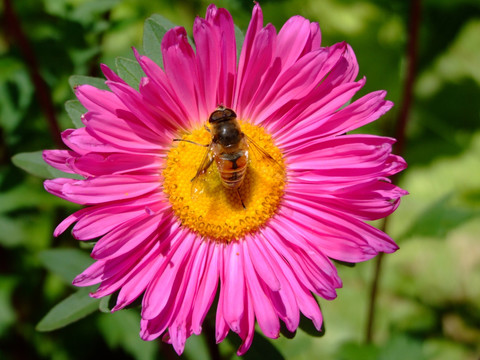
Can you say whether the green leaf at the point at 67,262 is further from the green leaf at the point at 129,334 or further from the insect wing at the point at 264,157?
the insect wing at the point at 264,157

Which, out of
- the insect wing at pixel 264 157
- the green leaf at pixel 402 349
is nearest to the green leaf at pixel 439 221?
the green leaf at pixel 402 349

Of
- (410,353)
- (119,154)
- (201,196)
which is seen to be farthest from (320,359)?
(119,154)

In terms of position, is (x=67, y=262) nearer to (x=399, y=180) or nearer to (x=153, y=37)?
(x=153, y=37)

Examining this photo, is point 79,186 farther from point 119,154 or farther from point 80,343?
point 80,343

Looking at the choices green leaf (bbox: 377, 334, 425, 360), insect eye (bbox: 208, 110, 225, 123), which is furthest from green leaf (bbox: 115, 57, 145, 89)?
green leaf (bbox: 377, 334, 425, 360)

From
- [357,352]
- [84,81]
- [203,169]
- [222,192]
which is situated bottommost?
[357,352]

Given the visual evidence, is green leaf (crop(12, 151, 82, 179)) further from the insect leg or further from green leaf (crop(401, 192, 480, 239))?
green leaf (crop(401, 192, 480, 239))

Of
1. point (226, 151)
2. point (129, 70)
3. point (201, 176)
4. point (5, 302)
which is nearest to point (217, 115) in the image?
point (226, 151)

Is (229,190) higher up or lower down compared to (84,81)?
lower down
